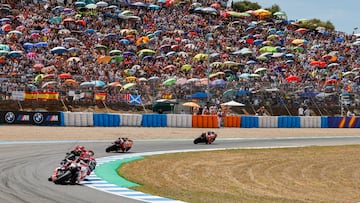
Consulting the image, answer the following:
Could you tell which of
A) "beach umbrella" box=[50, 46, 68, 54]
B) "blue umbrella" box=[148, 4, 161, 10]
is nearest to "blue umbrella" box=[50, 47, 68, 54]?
"beach umbrella" box=[50, 46, 68, 54]

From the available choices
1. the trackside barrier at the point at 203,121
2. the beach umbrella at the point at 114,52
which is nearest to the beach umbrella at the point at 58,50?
the beach umbrella at the point at 114,52

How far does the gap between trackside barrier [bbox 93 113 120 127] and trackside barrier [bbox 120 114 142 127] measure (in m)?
0.31

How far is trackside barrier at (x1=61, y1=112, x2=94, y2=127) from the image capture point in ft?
120

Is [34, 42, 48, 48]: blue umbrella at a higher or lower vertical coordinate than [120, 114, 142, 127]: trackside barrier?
higher

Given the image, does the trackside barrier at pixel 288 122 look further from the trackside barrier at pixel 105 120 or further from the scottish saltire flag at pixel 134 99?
the trackside barrier at pixel 105 120

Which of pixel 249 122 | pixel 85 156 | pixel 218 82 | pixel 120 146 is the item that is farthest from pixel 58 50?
pixel 85 156

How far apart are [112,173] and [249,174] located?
419 centimetres

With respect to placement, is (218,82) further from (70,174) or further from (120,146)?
(70,174)

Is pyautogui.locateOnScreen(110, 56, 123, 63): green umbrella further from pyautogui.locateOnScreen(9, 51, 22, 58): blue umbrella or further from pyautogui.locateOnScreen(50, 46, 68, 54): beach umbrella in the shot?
pyautogui.locateOnScreen(9, 51, 22, 58): blue umbrella

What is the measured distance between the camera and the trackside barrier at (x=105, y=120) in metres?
37.4

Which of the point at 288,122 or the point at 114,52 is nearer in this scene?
the point at 288,122

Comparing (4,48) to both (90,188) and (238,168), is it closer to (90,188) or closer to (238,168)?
(238,168)

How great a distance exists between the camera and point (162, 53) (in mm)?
53625

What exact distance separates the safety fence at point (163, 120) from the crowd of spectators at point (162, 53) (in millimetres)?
3894
